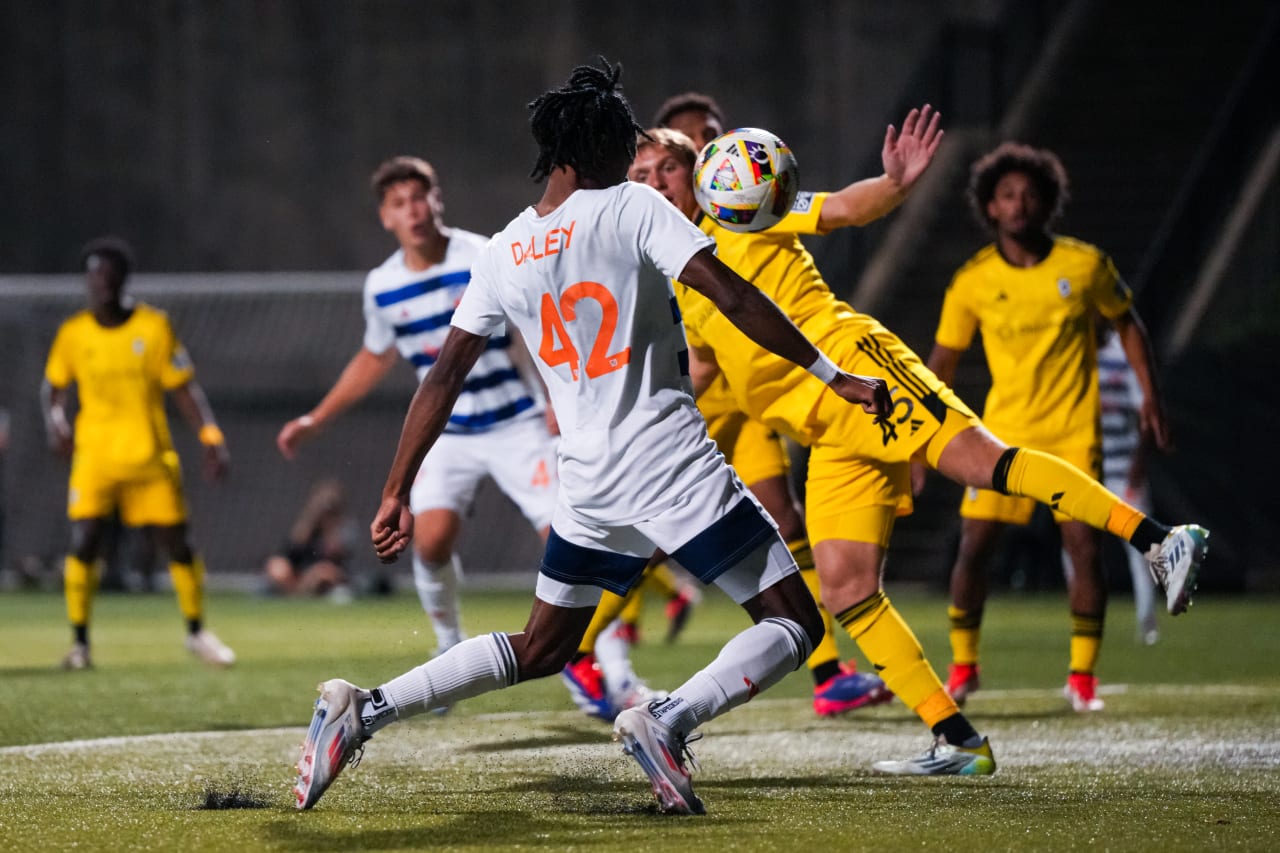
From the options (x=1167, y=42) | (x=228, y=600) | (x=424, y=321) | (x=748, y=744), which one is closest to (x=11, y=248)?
(x=228, y=600)

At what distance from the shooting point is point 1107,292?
789 centimetres

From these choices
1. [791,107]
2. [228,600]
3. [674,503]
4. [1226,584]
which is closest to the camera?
[674,503]

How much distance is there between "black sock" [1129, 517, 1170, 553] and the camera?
5.39 m

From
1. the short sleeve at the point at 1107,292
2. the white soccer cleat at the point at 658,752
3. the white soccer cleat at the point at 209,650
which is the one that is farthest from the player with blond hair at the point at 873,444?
the white soccer cleat at the point at 209,650

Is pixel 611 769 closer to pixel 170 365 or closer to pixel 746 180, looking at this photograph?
pixel 746 180

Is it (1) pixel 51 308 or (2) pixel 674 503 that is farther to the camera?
(1) pixel 51 308

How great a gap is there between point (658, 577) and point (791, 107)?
14.9 meters

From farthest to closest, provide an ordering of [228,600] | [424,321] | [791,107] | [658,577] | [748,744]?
[791,107] < [228,600] < [658,577] < [424,321] < [748,744]

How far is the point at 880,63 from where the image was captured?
24438 mm

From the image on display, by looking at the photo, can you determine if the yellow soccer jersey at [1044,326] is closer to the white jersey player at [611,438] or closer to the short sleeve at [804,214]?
the short sleeve at [804,214]

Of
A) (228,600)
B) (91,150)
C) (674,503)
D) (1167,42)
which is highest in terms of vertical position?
(1167,42)

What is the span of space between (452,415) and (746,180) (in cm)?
250

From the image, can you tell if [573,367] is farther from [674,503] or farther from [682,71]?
[682,71]

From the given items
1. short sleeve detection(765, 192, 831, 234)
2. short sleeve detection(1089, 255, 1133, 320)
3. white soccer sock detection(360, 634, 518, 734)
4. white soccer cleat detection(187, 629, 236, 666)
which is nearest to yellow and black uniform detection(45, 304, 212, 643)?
white soccer cleat detection(187, 629, 236, 666)
